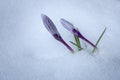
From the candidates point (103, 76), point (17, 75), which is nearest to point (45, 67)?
point (17, 75)

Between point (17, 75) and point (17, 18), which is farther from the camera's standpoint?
point (17, 18)

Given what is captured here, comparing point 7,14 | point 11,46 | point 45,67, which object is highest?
point 7,14

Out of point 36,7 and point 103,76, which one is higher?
point 36,7

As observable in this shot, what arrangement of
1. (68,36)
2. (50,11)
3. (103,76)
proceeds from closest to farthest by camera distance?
(103,76)
(68,36)
(50,11)

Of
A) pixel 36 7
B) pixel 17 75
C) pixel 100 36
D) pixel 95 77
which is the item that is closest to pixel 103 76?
pixel 95 77

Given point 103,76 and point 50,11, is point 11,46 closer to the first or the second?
point 50,11

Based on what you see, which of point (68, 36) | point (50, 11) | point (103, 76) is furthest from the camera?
point (50, 11)
